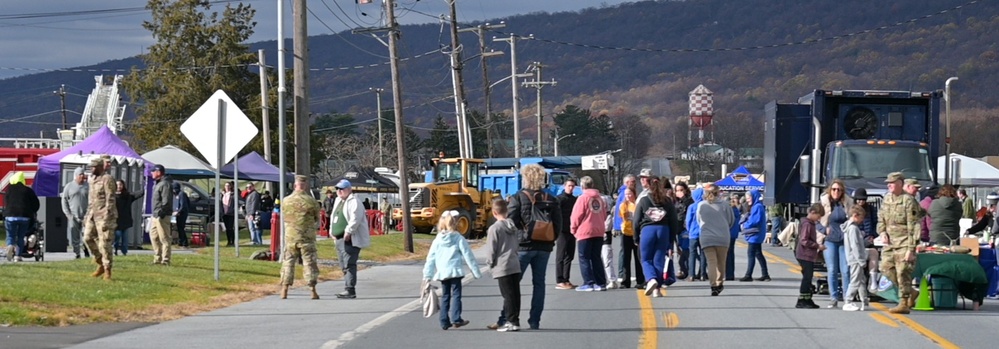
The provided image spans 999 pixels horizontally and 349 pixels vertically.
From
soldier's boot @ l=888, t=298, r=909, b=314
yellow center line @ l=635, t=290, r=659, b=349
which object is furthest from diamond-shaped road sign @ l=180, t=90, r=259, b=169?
soldier's boot @ l=888, t=298, r=909, b=314

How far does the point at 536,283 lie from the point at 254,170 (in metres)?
28.2

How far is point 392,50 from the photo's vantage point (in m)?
33.9

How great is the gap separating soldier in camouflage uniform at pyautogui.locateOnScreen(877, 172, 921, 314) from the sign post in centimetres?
906

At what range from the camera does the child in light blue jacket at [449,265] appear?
14.0 m

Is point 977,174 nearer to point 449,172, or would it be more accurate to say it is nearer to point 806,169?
point 449,172

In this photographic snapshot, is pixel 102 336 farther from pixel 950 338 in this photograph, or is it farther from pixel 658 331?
pixel 950 338

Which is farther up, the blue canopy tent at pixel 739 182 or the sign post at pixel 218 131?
the sign post at pixel 218 131

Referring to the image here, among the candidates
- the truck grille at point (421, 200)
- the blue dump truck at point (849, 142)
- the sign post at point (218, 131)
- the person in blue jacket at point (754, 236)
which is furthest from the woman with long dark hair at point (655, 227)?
the truck grille at point (421, 200)

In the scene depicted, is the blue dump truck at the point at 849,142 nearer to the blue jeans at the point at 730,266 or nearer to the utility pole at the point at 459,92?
the blue jeans at the point at 730,266

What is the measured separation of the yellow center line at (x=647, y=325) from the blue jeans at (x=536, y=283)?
43.8 inches

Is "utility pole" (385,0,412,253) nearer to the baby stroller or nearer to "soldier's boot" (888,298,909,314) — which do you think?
the baby stroller

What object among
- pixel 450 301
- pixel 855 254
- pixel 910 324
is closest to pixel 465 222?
pixel 855 254

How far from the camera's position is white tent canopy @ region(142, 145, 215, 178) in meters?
40.3

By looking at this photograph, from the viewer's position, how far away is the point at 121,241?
83.9 ft
